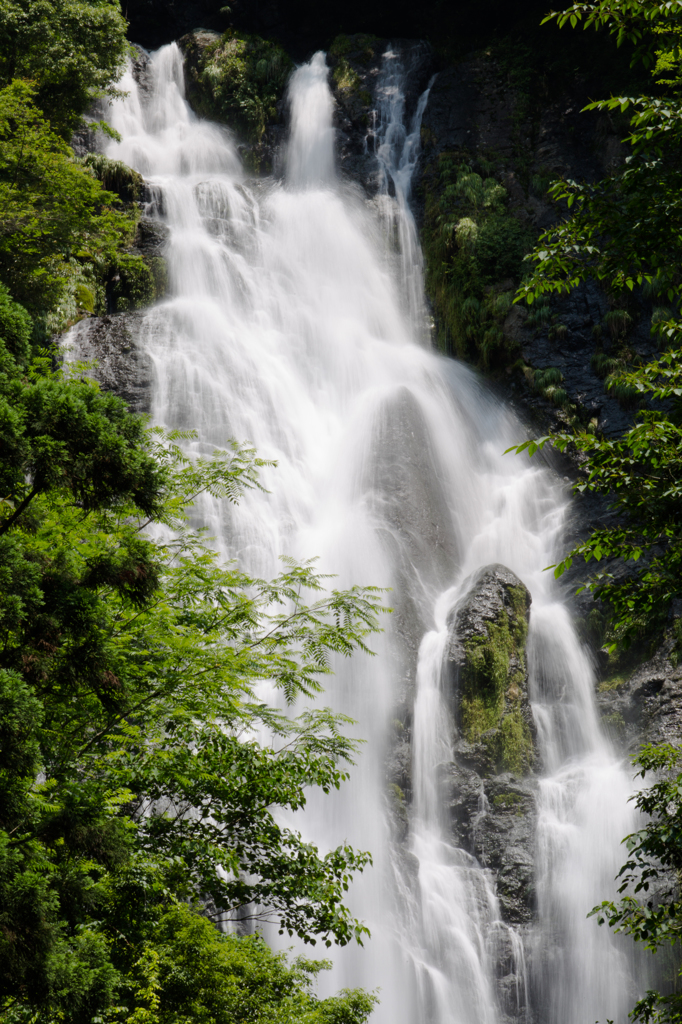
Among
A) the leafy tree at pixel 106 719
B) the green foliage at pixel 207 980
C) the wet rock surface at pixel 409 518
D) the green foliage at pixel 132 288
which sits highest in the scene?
the green foliage at pixel 132 288

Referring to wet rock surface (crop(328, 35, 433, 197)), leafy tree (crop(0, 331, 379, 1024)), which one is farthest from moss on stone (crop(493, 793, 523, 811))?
wet rock surface (crop(328, 35, 433, 197))

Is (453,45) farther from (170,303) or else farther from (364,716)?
(364,716)

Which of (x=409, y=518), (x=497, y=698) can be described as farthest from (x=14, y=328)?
(x=409, y=518)

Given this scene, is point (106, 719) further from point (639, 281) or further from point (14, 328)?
point (639, 281)

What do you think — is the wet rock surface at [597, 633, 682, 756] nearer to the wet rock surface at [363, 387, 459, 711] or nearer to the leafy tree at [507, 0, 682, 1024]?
the wet rock surface at [363, 387, 459, 711]

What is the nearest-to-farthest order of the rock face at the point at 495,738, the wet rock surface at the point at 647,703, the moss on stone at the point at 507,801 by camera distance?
the rock face at the point at 495,738
the moss on stone at the point at 507,801
the wet rock surface at the point at 647,703

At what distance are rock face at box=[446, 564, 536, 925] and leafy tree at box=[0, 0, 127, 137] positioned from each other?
16870mm

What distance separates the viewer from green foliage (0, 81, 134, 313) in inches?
568

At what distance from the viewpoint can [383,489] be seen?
55.8 ft

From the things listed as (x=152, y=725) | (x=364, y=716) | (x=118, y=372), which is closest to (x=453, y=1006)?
(x=364, y=716)

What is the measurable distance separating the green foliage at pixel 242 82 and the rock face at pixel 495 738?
73.7 ft

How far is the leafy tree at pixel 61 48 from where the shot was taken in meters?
18.7

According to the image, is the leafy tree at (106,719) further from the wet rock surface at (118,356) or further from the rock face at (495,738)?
the wet rock surface at (118,356)

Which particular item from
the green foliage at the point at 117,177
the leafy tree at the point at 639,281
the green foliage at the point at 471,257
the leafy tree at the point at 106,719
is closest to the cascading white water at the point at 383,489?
the green foliage at the point at 117,177
